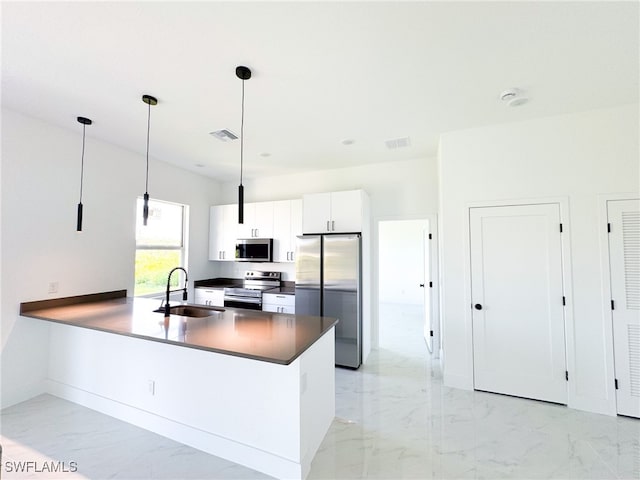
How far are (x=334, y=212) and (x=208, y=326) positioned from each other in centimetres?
242

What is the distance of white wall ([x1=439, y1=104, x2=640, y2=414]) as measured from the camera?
273 centimetres

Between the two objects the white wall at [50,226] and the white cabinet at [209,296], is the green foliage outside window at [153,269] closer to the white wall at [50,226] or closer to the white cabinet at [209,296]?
the white wall at [50,226]

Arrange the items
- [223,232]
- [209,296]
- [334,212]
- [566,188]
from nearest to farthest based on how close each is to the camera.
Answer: [566,188] → [334,212] → [209,296] → [223,232]

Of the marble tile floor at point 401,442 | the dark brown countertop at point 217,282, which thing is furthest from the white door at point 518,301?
the dark brown countertop at point 217,282

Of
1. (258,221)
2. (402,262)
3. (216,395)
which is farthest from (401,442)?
(402,262)

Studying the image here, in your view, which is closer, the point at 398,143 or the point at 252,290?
the point at 398,143

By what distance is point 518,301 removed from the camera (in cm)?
304

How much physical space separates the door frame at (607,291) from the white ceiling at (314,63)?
0.92 m

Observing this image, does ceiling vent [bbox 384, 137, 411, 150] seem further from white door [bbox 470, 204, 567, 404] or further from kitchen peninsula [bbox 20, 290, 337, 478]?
kitchen peninsula [bbox 20, 290, 337, 478]

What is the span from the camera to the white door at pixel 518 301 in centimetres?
291

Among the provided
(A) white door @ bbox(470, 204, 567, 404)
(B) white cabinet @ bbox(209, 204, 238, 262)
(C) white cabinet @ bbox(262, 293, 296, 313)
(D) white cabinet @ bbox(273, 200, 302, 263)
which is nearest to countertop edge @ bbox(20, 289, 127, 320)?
(B) white cabinet @ bbox(209, 204, 238, 262)

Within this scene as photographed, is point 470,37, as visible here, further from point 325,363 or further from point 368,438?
point 368,438

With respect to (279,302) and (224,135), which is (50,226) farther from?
(279,302)

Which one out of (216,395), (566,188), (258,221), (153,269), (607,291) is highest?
(566,188)
